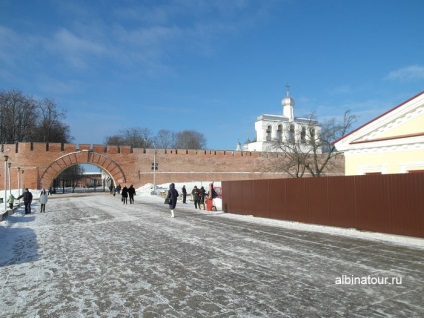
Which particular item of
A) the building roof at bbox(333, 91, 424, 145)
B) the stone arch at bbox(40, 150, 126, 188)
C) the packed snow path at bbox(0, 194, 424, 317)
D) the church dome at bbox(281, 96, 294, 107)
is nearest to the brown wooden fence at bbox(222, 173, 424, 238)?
the packed snow path at bbox(0, 194, 424, 317)

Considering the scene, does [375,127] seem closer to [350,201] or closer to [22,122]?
[350,201]

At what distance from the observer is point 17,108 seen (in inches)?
1935

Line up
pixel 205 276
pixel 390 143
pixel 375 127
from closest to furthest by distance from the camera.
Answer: pixel 205 276 < pixel 390 143 < pixel 375 127

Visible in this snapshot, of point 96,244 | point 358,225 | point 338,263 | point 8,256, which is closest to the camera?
point 338,263

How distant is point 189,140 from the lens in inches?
3327

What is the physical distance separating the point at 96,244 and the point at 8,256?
2008 mm

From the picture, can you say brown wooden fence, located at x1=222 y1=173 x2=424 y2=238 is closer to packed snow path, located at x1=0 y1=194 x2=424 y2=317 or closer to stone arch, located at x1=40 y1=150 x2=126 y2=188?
packed snow path, located at x1=0 y1=194 x2=424 y2=317

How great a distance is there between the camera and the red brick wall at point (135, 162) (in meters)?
40.5

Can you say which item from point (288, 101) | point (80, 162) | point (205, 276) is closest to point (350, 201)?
point (205, 276)

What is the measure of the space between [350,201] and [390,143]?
4804 millimetres

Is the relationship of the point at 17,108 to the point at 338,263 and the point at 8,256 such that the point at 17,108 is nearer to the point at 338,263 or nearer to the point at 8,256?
the point at 8,256

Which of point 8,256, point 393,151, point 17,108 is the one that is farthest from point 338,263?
point 17,108

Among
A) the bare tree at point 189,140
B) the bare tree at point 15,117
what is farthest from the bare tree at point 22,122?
the bare tree at point 189,140

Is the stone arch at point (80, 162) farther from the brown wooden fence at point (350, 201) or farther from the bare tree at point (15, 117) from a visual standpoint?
the brown wooden fence at point (350, 201)
